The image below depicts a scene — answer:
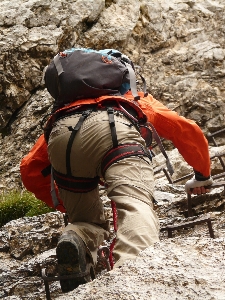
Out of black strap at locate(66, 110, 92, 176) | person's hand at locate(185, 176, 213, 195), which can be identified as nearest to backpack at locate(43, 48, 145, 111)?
black strap at locate(66, 110, 92, 176)

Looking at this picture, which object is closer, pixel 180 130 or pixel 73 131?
pixel 73 131

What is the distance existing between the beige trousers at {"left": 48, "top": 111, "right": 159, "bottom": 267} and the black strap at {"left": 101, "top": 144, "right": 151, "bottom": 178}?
0.04 meters

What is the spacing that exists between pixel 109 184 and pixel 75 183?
71 centimetres

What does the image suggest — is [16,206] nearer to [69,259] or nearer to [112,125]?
[69,259]

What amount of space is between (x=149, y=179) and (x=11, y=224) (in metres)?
3.41

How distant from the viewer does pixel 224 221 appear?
208 inches

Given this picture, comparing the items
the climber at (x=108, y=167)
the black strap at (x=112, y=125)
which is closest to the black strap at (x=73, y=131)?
the climber at (x=108, y=167)

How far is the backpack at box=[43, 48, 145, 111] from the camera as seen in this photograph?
416 cm

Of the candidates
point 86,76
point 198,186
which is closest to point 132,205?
point 86,76

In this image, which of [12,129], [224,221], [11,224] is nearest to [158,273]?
[224,221]

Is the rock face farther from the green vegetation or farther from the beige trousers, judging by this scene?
the beige trousers

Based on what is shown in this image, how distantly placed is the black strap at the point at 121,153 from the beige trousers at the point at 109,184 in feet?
0.15

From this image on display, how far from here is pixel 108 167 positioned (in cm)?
366

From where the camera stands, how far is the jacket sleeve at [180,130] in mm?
4316
